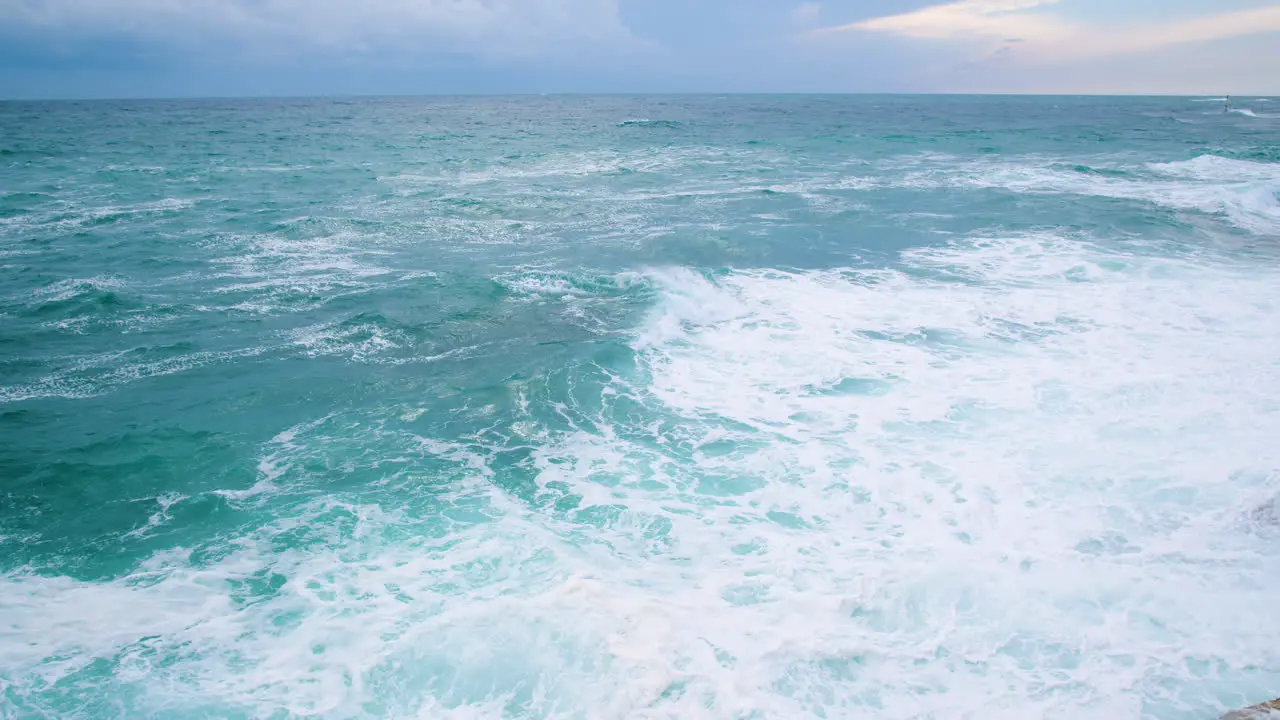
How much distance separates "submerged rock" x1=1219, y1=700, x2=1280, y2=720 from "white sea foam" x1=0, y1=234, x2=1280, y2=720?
0.48m

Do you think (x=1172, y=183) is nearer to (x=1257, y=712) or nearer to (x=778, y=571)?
(x=778, y=571)

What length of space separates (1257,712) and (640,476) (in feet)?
15.5

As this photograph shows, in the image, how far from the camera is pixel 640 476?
23.1 ft

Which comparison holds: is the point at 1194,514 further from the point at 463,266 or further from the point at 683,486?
the point at 463,266

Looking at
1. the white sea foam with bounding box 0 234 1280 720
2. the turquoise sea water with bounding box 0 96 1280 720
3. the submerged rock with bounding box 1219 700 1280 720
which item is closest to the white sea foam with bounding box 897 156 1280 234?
the turquoise sea water with bounding box 0 96 1280 720

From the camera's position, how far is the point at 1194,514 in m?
6.11

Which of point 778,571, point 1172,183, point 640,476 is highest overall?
point 1172,183

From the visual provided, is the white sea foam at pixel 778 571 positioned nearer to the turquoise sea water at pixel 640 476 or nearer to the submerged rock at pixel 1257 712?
the turquoise sea water at pixel 640 476

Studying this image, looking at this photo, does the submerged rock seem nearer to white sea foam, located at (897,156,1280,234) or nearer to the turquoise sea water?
the turquoise sea water

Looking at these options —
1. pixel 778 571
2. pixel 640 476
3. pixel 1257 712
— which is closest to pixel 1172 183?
pixel 640 476

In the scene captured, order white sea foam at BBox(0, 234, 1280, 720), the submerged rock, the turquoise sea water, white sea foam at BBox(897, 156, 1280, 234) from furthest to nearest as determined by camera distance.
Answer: white sea foam at BBox(897, 156, 1280, 234)
the turquoise sea water
white sea foam at BBox(0, 234, 1280, 720)
the submerged rock

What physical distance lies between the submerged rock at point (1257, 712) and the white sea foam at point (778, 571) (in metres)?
0.48

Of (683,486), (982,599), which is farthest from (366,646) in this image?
(982,599)

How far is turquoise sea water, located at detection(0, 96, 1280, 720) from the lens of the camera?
466 centimetres
